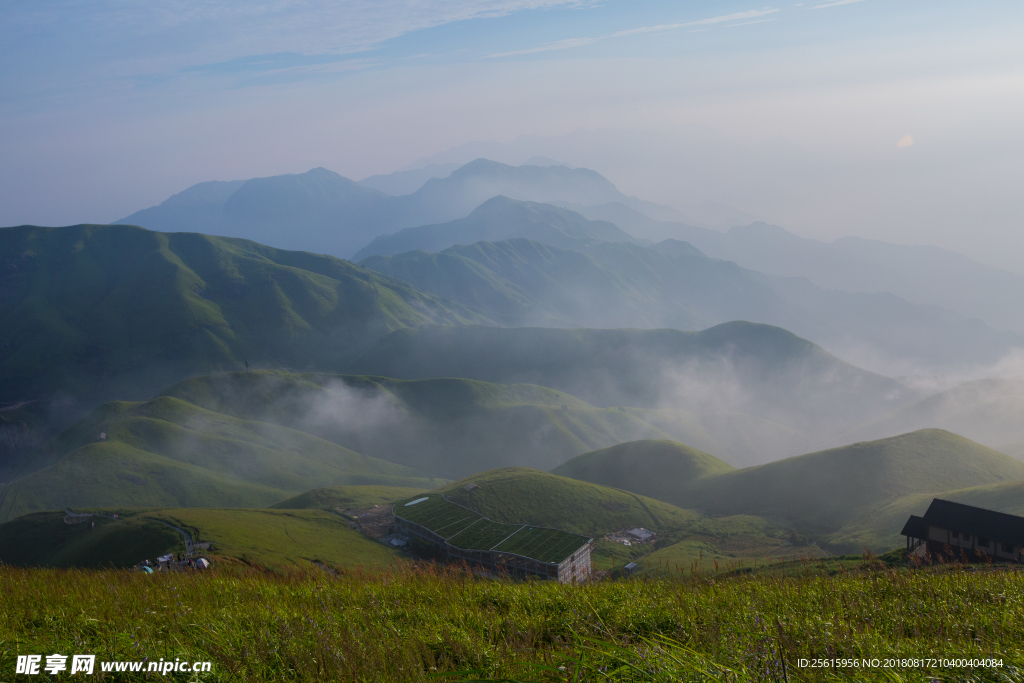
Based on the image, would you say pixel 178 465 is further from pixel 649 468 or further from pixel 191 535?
pixel 649 468

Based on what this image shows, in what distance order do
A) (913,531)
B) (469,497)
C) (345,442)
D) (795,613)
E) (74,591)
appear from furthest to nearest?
1. (345,442)
2. (469,497)
3. (913,531)
4. (74,591)
5. (795,613)

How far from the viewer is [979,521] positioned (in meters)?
47.1

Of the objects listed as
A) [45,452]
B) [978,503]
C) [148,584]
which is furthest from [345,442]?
[148,584]

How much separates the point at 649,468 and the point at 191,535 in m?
105

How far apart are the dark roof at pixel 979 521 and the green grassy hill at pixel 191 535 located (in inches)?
2252

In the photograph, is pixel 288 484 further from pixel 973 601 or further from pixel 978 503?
pixel 973 601

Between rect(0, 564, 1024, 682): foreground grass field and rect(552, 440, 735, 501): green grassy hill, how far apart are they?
124m

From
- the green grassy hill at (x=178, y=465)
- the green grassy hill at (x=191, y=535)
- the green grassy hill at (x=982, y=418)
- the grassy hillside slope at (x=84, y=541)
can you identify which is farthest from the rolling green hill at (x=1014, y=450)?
the grassy hillside slope at (x=84, y=541)

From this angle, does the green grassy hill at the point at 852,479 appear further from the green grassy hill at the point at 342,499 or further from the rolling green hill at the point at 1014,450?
the green grassy hill at the point at 342,499

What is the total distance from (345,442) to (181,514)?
410ft

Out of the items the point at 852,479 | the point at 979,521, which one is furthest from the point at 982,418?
the point at 979,521

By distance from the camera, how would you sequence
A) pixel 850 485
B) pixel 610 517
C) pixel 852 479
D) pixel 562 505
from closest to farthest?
1. pixel 610 517
2. pixel 562 505
3. pixel 850 485
4. pixel 852 479

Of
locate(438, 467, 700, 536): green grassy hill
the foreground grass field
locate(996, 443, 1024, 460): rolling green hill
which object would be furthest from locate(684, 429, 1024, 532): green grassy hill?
the foreground grass field

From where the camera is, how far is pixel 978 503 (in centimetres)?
7644
